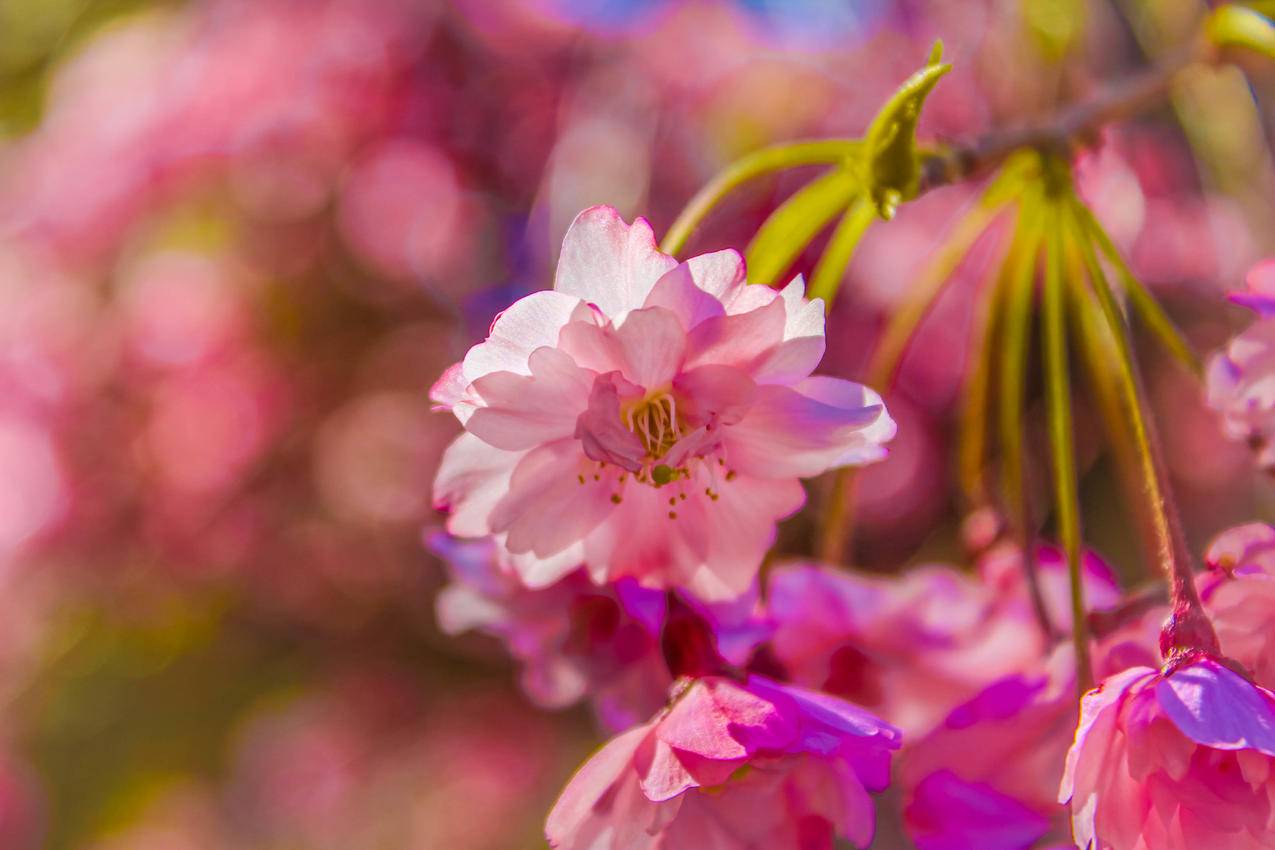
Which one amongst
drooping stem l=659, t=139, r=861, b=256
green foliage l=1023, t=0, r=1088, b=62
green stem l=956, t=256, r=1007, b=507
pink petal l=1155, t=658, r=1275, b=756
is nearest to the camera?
pink petal l=1155, t=658, r=1275, b=756

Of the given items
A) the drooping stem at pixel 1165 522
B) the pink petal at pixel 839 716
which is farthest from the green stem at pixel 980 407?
the pink petal at pixel 839 716

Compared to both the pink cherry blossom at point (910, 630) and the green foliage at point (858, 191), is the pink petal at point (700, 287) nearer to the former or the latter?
the green foliage at point (858, 191)

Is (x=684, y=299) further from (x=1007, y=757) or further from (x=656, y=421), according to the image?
(x=1007, y=757)

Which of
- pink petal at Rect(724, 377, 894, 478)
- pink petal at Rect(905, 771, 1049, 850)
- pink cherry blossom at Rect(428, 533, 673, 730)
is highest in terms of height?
pink petal at Rect(724, 377, 894, 478)

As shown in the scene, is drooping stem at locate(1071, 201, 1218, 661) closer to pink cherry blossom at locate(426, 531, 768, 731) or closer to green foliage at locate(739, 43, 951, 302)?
green foliage at locate(739, 43, 951, 302)

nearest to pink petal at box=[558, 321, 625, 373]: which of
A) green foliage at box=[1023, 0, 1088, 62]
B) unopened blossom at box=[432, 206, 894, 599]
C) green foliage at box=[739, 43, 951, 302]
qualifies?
unopened blossom at box=[432, 206, 894, 599]

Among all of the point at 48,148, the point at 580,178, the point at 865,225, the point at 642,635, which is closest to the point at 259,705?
the point at 48,148
